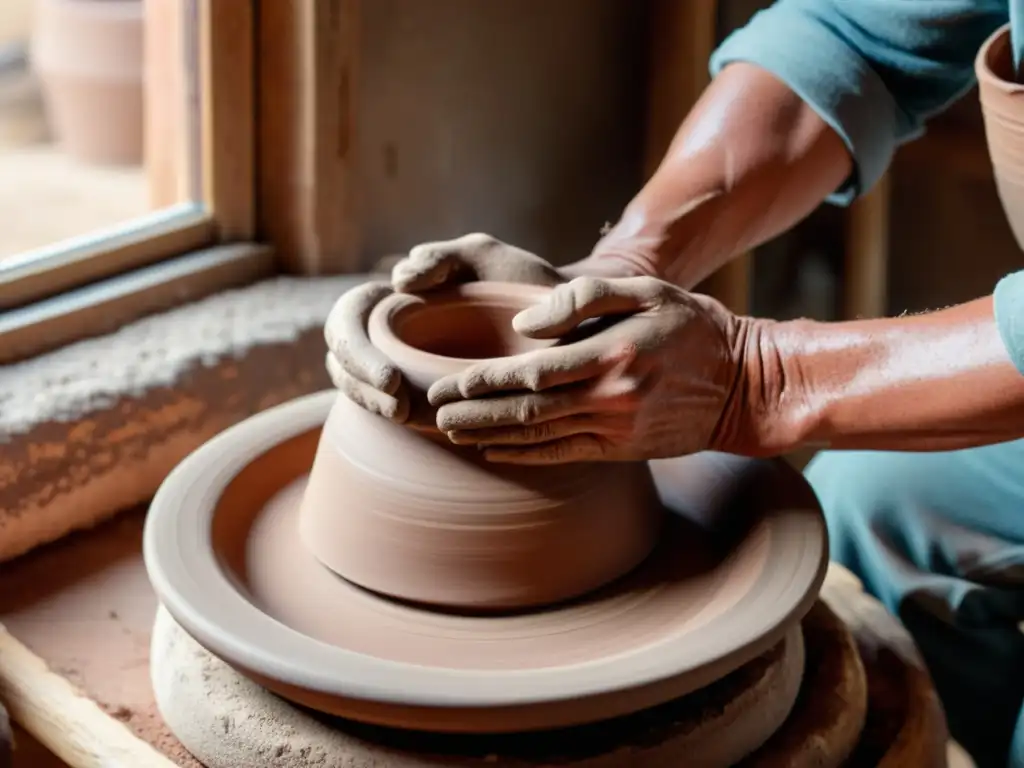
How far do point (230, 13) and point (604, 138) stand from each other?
114 centimetres

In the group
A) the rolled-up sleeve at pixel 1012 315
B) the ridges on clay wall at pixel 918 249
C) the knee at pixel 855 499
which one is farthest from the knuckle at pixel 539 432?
the ridges on clay wall at pixel 918 249

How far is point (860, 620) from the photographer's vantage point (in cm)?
149

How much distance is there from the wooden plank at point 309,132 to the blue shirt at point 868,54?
25.4 inches

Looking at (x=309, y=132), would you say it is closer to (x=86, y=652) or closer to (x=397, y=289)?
(x=397, y=289)

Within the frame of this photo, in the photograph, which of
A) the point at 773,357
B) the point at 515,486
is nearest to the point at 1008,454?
the point at 773,357

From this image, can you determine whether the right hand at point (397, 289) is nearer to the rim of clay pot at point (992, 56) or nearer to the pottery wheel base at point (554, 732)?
the pottery wheel base at point (554, 732)

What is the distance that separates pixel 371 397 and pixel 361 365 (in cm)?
3

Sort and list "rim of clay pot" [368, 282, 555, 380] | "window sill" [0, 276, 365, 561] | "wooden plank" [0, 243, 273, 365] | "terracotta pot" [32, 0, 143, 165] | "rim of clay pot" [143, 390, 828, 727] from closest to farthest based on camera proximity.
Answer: "rim of clay pot" [143, 390, 828, 727] → "rim of clay pot" [368, 282, 555, 380] → "window sill" [0, 276, 365, 561] → "wooden plank" [0, 243, 273, 365] → "terracotta pot" [32, 0, 143, 165]

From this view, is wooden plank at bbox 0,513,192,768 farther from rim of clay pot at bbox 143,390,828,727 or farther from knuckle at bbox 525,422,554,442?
knuckle at bbox 525,422,554,442

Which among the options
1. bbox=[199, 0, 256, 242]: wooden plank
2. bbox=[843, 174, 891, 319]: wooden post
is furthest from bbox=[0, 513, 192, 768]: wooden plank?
bbox=[843, 174, 891, 319]: wooden post

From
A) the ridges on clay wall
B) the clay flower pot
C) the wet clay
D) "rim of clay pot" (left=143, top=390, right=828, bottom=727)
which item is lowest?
the ridges on clay wall

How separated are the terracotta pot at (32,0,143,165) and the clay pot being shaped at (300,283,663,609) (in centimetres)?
119

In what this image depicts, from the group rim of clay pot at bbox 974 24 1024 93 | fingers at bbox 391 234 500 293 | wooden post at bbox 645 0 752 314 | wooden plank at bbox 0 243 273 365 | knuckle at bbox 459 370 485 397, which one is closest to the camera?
knuckle at bbox 459 370 485 397

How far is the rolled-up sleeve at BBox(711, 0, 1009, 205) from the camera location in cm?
165
